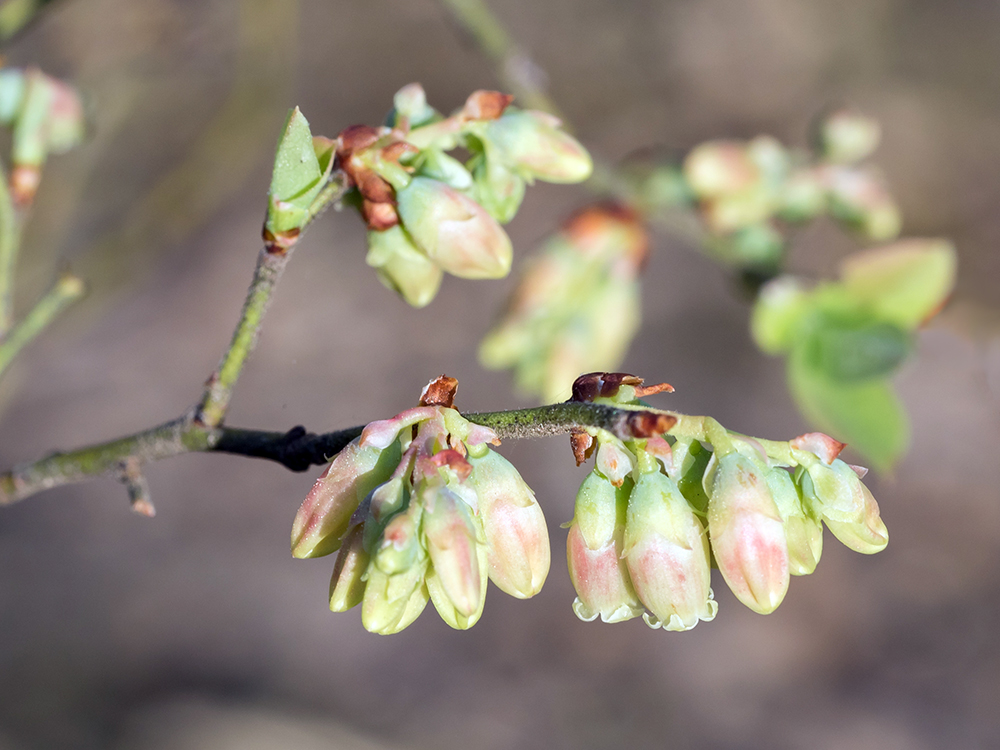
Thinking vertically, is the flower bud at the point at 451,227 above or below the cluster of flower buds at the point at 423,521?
above

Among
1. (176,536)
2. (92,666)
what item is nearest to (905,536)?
(176,536)

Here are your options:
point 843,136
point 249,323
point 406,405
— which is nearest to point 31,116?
point 249,323

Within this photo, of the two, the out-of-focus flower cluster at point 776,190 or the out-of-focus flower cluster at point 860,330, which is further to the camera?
the out-of-focus flower cluster at point 776,190

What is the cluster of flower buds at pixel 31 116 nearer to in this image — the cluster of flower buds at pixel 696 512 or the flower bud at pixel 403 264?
the flower bud at pixel 403 264

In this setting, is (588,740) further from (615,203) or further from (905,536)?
(615,203)

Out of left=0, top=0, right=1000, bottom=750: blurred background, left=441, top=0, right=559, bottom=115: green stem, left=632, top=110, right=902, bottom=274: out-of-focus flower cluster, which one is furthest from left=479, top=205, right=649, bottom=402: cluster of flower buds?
left=0, top=0, right=1000, bottom=750: blurred background

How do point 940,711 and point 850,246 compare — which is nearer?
point 940,711

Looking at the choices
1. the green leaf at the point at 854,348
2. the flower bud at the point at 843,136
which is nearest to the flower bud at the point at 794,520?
the green leaf at the point at 854,348

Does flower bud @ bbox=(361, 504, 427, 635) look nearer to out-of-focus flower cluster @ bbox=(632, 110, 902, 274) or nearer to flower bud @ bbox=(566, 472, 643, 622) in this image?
flower bud @ bbox=(566, 472, 643, 622)
